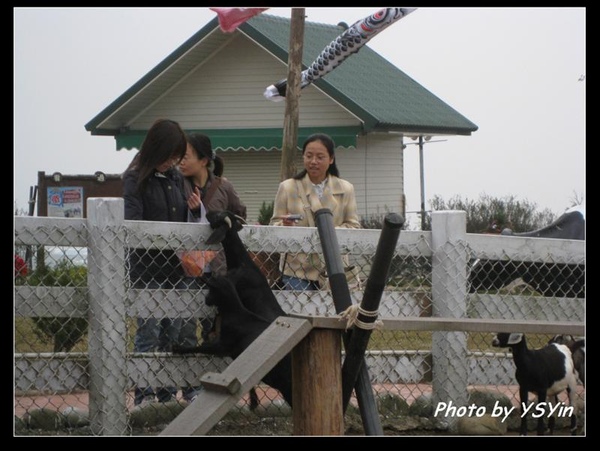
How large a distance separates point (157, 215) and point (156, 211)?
0.08 ft

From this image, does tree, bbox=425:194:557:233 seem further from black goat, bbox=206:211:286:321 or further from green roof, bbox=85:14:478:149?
black goat, bbox=206:211:286:321

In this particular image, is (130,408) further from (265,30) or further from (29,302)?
(265,30)

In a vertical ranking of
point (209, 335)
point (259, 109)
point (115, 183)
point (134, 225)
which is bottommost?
point (209, 335)

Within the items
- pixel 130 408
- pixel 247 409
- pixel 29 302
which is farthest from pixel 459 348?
pixel 29 302

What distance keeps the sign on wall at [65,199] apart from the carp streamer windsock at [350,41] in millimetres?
3711

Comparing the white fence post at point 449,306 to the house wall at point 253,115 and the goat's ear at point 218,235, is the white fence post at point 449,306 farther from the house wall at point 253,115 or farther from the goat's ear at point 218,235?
the house wall at point 253,115

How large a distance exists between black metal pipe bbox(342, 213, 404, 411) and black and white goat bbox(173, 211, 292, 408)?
3.44ft

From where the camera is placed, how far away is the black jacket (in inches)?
215

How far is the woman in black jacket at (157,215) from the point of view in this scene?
5.47m

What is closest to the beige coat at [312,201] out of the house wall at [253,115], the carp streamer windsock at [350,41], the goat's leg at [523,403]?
the goat's leg at [523,403]

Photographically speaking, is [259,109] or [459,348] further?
[259,109]

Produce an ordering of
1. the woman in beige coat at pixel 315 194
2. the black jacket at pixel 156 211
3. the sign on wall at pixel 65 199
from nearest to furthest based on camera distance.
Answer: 1. the black jacket at pixel 156 211
2. the woman in beige coat at pixel 315 194
3. the sign on wall at pixel 65 199

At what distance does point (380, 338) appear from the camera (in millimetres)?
7469
